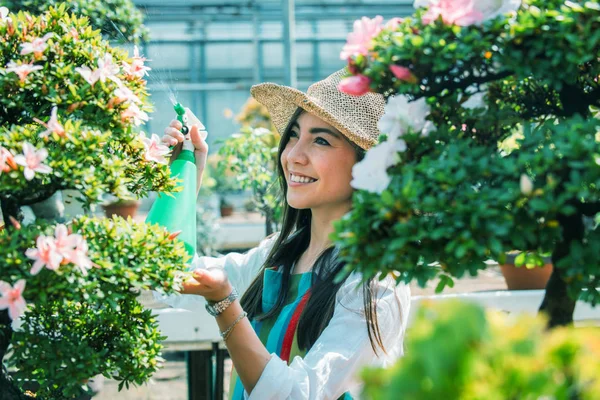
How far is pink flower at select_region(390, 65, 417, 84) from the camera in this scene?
985 millimetres

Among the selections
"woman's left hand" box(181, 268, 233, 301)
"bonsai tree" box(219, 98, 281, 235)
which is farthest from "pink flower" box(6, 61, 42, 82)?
"bonsai tree" box(219, 98, 281, 235)

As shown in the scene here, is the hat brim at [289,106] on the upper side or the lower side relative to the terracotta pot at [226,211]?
upper

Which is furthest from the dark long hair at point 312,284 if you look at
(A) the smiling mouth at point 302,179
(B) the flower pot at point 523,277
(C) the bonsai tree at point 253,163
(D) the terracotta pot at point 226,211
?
(D) the terracotta pot at point 226,211

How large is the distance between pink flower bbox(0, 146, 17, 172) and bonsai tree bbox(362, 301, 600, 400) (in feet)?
2.48

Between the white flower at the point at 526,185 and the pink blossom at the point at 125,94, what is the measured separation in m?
0.72

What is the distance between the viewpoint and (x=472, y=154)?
37.5 inches

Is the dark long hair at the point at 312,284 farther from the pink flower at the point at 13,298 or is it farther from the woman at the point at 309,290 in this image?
the pink flower at the point at 13,298

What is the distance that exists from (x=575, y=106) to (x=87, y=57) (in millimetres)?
859

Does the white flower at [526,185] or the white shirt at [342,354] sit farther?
the white shirt at [342,354]

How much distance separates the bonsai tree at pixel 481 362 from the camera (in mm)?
604

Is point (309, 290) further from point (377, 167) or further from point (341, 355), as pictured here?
point (377, 167)

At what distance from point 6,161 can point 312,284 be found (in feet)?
2.70

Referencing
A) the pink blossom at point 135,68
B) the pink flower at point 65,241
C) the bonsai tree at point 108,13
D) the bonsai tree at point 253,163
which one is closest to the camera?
the pink flower at point 65,241

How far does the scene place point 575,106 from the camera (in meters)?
1.11
